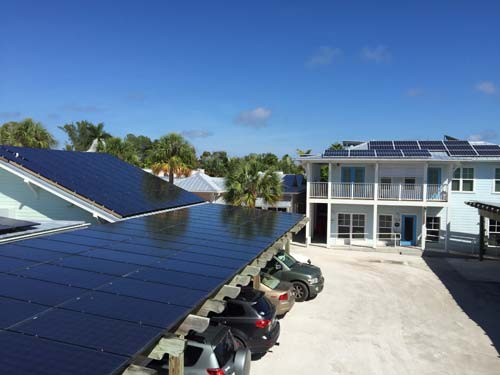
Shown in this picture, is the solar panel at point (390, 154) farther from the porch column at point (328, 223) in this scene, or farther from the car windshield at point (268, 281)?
the car windshield at point (268, 281)

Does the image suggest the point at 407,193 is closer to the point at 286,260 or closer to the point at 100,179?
the point at 286,260

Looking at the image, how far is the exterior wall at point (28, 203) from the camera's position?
12.1 meters

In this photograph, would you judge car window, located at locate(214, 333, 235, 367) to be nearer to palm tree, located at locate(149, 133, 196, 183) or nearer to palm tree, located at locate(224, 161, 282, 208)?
palm tree, located at locate(224, 161, 282, 208)

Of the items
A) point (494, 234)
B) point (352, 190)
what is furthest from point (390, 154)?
point (494, 234)

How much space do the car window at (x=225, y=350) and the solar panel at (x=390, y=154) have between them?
19861mm

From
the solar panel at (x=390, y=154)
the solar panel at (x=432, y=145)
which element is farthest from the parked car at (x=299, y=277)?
the solar panel at (x=432, y=145)

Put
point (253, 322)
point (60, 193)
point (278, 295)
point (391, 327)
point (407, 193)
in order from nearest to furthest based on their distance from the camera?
point (253, 322) < point (60, 193) < point (278, 295) < point (391, 327) < point (407, 193)

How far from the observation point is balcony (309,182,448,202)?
82.2 ft

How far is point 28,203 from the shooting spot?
12.3m

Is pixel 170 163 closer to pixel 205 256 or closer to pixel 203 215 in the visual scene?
pixel 203 215

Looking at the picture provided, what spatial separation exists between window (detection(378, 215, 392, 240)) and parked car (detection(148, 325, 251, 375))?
20949mm

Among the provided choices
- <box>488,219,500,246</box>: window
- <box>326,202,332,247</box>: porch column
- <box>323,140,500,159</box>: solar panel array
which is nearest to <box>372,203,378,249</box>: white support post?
<box>326,202,332,247</box>: porch column

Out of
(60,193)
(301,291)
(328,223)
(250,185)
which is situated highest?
(250,185)

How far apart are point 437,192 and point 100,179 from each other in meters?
20.2
